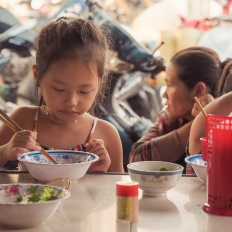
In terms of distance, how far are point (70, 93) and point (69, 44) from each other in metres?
0.21

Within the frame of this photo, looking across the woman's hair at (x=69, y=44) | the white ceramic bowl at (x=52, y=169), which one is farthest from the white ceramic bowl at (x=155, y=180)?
the woman's hair at (x=69, y=44)

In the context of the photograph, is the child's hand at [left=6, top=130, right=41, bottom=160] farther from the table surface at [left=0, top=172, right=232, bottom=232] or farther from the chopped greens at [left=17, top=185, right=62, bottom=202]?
the chopped greens at [left=17, top=185, right=62, bottom=202]

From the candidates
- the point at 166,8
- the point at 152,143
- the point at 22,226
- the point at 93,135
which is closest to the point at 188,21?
the point at 166,8

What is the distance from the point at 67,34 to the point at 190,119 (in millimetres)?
1121

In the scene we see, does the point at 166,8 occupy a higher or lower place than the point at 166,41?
higher

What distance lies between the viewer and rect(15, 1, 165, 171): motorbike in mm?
3303

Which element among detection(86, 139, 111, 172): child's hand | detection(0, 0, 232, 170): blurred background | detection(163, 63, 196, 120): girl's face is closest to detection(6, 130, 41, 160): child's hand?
detection(86, 139, 111, 172): child's hand

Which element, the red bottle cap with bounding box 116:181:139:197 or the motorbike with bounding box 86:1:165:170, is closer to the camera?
the red bottle cap with bounding box 116:181:139:197

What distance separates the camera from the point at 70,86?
1.88 m

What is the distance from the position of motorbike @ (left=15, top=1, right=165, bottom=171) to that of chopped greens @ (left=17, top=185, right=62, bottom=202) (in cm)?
198

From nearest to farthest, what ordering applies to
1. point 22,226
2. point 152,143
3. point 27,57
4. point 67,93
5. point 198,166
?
point 22,226
point 198,166
point 67,93
point 152,143
point 27,57

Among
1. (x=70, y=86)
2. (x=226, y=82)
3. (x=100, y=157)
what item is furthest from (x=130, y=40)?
(x=100, y=157)

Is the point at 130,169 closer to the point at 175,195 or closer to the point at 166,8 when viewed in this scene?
the point at 175,195

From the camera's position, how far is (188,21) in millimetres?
3396
